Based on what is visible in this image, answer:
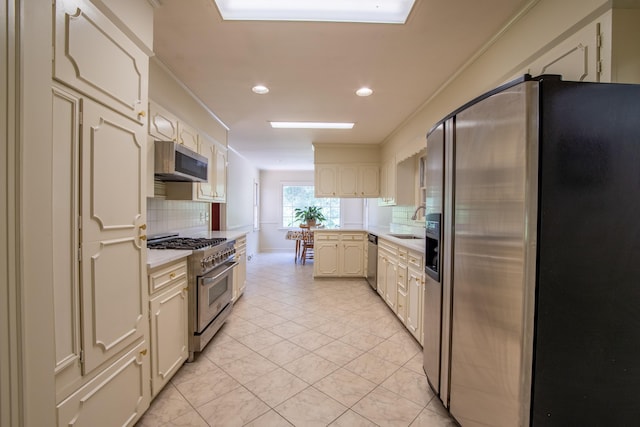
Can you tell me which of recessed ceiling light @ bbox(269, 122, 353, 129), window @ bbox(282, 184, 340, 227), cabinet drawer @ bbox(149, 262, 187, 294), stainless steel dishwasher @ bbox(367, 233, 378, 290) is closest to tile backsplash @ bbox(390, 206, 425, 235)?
stainless steel dishwasher @ bbox(367, 233, 378, 290)

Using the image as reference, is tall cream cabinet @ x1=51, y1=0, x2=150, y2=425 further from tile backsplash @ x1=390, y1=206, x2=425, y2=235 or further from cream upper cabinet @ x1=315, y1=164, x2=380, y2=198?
cream upper cabinet @ x1=315, y1=164, x2=380, y2=198

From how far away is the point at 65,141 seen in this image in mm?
1086

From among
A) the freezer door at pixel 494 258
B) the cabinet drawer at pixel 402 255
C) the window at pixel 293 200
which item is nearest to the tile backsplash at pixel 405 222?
the cabinet drawer at pixel 402 255

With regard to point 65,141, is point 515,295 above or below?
below

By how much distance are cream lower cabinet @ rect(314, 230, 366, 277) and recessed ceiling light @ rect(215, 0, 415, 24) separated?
3.49 m

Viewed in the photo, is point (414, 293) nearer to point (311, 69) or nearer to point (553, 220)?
point (553, 220)

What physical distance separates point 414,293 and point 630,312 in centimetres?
156

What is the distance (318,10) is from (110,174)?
154cm

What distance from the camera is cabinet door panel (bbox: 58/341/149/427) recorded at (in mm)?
1128

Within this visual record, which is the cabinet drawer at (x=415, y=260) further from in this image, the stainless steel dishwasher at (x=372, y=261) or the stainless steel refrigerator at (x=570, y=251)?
the stainless steel dishwasher at (x=372, y=261)

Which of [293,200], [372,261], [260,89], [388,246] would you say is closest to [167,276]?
[260,89]

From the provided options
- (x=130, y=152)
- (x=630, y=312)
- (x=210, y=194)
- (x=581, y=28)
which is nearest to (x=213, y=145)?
(x=210, y=194)

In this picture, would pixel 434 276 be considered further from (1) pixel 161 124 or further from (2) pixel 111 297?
(1) pixel 161 124

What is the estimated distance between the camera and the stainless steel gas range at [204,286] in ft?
7.29
